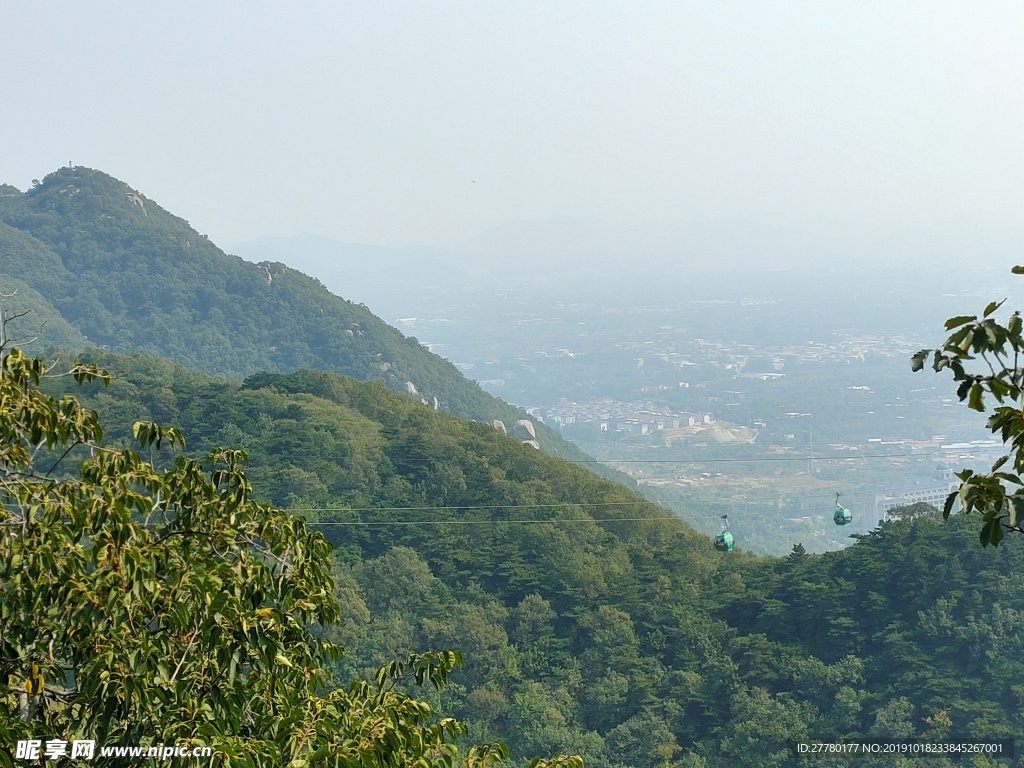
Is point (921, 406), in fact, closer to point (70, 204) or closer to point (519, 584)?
point (519, 584)

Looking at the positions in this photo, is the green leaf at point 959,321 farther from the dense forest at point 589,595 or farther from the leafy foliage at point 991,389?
the dense forest at point 589,595

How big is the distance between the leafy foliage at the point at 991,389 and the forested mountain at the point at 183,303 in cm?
4982

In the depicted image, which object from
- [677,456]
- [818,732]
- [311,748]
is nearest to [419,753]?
[311,748]

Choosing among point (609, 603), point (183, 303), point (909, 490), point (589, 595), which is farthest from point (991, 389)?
point (183, 303)

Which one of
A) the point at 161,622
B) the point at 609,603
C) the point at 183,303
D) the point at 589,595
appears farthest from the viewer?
the point at 183,303

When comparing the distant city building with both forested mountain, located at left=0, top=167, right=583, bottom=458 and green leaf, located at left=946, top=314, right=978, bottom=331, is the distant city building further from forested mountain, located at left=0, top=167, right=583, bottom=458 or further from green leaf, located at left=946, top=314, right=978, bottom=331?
green leaf, located at left=946, top=314, right=978, bottom=331

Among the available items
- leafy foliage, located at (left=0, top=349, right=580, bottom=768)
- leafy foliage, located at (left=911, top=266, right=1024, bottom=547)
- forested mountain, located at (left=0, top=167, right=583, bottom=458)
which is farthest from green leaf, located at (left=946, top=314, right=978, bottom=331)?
forested mountain, located at (left=0, top=167, right=583, bottom=458)

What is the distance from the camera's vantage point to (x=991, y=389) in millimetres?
2189

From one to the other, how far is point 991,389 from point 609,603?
78.8 ft

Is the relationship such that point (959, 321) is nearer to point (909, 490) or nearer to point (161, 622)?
point (161, 622)

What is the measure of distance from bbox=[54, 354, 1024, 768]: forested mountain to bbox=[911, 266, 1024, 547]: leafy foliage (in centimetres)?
1731

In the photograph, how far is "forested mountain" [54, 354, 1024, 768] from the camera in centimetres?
1980

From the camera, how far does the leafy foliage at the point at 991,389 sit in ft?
6.97

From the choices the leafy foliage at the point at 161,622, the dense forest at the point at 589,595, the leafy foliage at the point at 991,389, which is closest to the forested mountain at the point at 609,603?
the dense forest at the point at 589,595
